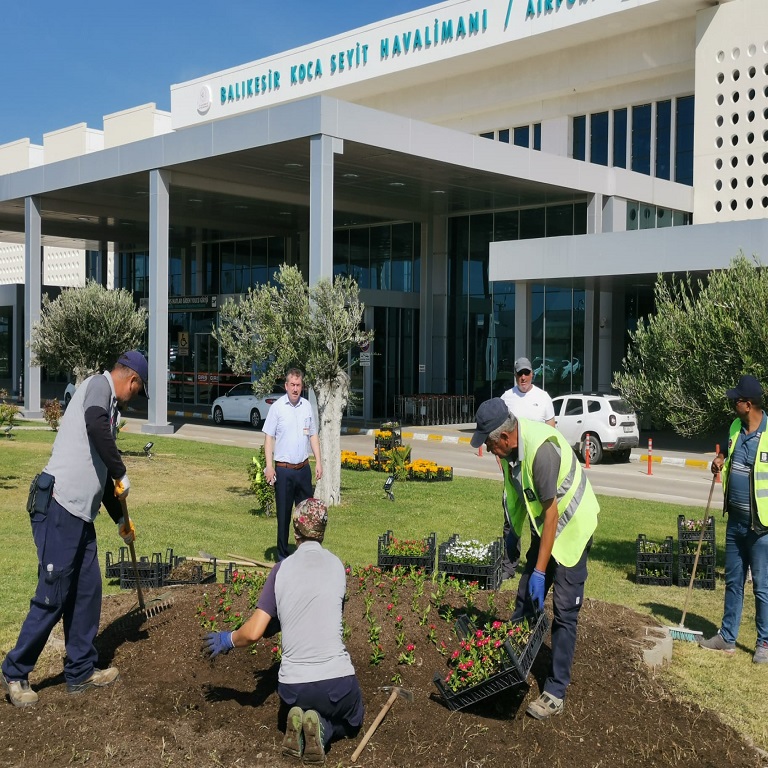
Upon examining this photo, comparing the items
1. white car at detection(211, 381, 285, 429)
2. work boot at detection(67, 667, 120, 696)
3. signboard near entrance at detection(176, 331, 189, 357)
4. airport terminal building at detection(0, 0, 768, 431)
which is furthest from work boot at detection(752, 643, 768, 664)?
signboard near entrance at detection(176, 331, 189, 357)

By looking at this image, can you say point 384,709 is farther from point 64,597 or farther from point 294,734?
point 64,597

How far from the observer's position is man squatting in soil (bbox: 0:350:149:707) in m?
5.61

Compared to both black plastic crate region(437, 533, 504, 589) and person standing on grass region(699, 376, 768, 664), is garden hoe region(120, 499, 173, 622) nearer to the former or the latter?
black plastic crate region(437, 533, 504, 589)

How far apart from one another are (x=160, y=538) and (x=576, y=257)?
1550 cm

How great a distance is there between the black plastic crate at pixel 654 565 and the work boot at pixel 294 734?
5420 millimetres

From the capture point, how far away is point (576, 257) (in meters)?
23.7

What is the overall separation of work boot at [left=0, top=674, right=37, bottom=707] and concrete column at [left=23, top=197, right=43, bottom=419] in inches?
1017

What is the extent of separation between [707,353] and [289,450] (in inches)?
172

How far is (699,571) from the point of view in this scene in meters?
9.31

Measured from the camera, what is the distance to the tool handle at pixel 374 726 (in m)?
4.86

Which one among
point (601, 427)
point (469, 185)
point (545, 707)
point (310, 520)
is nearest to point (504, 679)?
point (545, 707)

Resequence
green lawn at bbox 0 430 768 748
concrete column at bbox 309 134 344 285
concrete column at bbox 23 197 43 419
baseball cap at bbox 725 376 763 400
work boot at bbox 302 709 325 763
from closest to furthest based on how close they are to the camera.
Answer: work boot at bbox 302 709 325 763 < green lawn at bbox 0 430 768 748 < baseball cap at bbox 725 376 763 400 < concrete column at bbox 309 134 344 285 < concrete column at bbox 23 197 43 419

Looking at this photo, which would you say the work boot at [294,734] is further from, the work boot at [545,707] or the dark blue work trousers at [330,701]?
the work boot at [545,707]

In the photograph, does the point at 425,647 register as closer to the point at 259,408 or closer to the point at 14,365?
the point at 259,408
